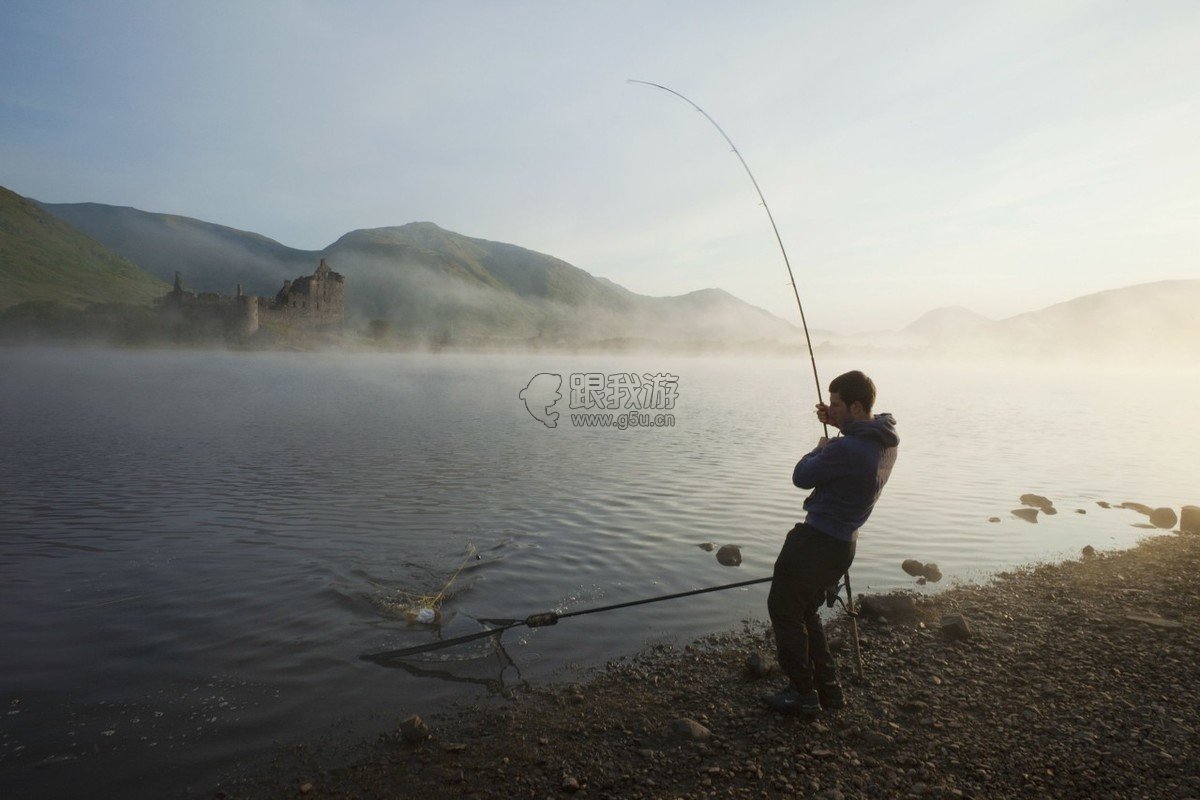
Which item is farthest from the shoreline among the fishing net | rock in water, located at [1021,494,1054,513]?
rock in water, located at [1021,494,1054,513]

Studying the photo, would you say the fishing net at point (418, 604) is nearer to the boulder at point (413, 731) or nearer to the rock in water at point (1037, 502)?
→ the boulder at point (413, 731)

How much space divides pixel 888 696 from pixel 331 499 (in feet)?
45.4

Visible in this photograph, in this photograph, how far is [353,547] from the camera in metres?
12.2

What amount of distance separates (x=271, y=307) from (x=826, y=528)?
120m

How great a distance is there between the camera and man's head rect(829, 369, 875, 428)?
5859 mm

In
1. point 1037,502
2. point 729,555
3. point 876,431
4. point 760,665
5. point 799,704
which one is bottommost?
point 729,555

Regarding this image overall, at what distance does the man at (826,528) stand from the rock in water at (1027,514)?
43.4ft

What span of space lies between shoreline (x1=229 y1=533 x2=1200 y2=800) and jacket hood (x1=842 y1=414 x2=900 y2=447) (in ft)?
9.03

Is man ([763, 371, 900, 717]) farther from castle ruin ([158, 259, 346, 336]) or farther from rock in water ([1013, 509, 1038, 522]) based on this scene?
castle ruin ([158, 259, 346, 336])

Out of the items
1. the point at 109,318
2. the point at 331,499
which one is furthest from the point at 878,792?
the point at 109,318

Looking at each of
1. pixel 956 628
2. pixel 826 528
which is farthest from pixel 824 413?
pixel 956 628

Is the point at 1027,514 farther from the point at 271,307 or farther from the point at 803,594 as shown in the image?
the point at 271,307

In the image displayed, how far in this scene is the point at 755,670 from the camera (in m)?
7.08

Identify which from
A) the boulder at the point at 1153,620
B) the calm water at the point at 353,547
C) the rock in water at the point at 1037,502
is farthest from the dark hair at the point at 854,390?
the rock in water at the point at 1037,502
